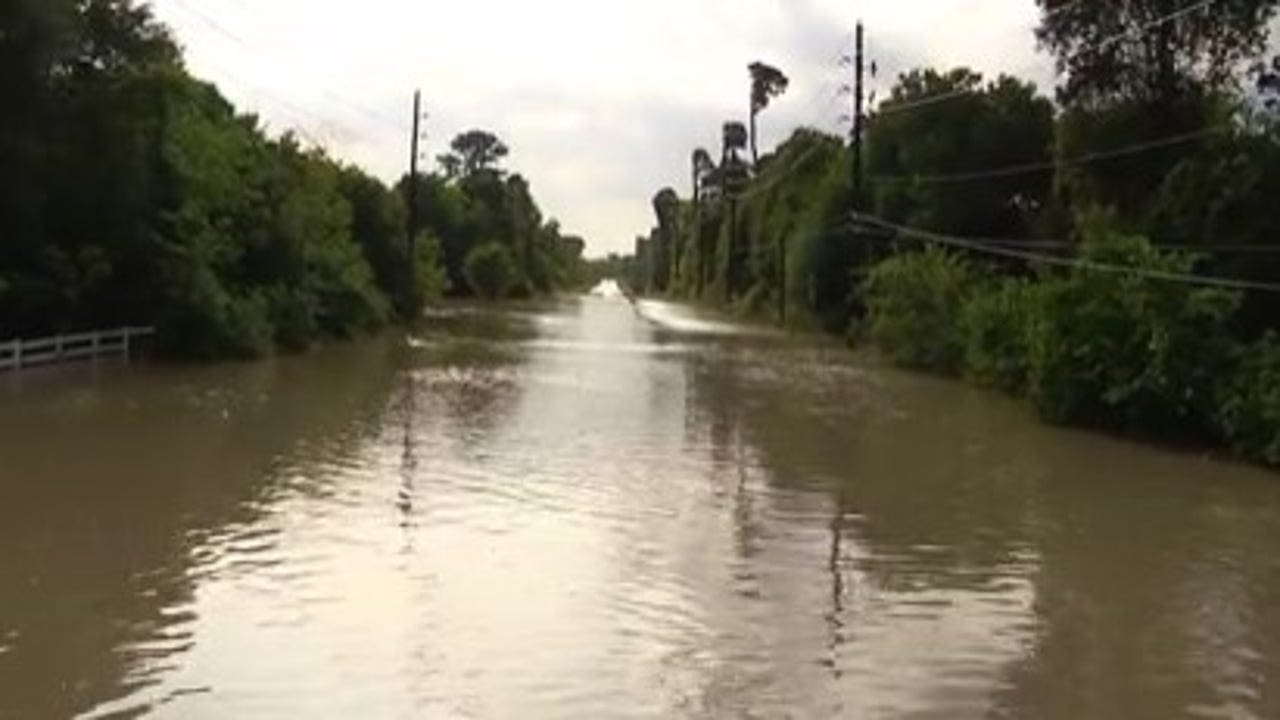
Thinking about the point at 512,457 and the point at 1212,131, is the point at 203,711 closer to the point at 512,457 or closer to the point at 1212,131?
the point at 512,457

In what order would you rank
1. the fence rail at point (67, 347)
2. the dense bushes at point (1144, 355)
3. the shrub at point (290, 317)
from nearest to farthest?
the dense bushes at point (1144, 355), the fence rail at point (67, 347), the shrub at point (290, 317)

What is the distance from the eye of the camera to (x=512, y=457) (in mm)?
22594

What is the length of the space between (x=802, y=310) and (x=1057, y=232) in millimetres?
24913

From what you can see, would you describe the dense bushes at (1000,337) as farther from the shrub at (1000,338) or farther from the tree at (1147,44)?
the tree at (1147,44)

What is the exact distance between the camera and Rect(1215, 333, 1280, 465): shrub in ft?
79.5

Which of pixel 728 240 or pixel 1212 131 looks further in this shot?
pixel 728 240

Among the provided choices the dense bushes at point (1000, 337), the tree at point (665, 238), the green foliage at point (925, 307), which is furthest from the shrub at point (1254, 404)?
the tree at point (665, 238)

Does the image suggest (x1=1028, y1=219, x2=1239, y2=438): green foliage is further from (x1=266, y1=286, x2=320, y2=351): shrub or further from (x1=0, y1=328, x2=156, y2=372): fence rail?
(x1=266, y1=286, x2=320, y2=351): shrub

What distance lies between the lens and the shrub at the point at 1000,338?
122 feet

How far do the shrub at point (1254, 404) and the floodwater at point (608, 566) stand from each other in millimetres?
723

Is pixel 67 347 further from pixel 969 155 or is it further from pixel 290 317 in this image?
pixel 969 155

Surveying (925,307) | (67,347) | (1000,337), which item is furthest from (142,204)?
(925,307)

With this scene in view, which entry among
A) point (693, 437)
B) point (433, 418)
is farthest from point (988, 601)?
point (433, 418)

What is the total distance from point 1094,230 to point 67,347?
20740 millimetres
